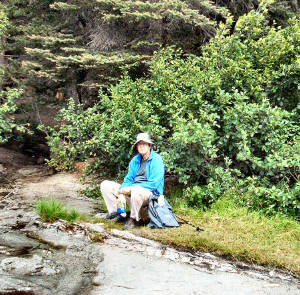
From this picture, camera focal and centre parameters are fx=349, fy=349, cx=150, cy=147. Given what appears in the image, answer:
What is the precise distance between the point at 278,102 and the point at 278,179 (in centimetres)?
163

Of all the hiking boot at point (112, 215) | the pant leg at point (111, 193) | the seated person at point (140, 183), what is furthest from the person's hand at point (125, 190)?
the hiking boot at point (112, 215)

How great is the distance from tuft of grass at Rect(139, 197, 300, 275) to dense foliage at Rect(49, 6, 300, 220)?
0.90ft

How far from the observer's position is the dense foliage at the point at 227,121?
6.12 metres

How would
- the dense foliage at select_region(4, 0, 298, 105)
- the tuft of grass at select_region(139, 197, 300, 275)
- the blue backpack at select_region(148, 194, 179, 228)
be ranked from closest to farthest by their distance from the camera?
the tuft of grass at select_region(139, 197, 300, 275) → the blue backpack at select_region(148, 194, 179, 228) → the dense foliage at select_region(4, 0, 298, 105)

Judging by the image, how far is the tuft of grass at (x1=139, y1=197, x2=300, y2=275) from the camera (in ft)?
15.7

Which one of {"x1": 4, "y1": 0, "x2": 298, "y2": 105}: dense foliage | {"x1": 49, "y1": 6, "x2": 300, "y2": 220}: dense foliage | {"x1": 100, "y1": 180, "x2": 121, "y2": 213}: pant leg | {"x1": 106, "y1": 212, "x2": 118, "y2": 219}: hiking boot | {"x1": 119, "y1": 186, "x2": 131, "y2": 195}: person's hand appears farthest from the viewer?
{"x1": 4, "y1": 0, "x2": 298, "y2": 105}: dense foliage

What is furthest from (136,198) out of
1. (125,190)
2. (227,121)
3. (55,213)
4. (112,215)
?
(227,121)

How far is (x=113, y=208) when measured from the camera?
6383 millimetres

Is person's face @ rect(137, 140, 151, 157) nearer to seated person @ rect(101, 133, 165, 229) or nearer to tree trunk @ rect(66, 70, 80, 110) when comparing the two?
seated person @ rect(101, 133, 165, 229)

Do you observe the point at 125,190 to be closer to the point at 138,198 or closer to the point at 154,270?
the point at 138,198

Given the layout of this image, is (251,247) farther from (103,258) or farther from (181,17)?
(181,17)

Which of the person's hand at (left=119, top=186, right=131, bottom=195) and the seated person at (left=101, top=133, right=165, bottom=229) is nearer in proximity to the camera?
the seated person at (left=101, top=133, right=165, bottom=229)

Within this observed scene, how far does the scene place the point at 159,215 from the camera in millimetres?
5648

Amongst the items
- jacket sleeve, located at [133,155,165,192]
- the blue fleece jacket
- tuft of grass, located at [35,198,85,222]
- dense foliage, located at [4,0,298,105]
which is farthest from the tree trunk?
jacket sleeve, located at [133,155,165,192]
